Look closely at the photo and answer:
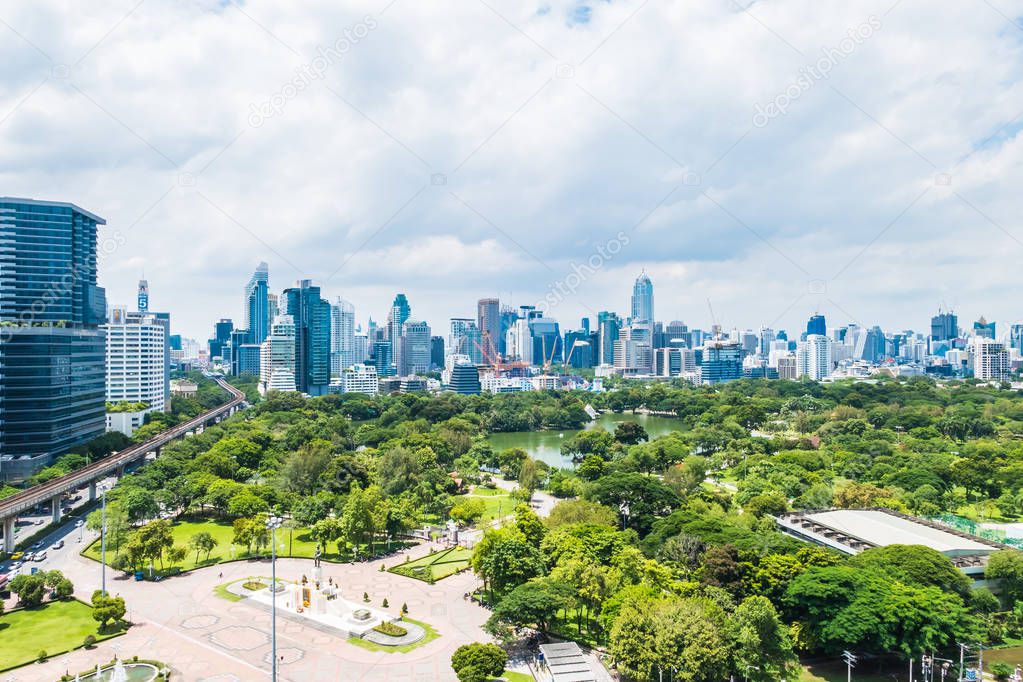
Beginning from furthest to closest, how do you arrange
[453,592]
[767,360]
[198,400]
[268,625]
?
[767,360] < [198,400] < [453,592] < [268,625]

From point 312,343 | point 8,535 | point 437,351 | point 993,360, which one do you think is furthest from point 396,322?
point 8,535

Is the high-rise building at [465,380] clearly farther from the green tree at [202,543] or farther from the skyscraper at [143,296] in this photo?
the green tree at [202,543]

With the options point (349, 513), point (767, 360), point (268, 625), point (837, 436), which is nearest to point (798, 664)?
point (268, 625)

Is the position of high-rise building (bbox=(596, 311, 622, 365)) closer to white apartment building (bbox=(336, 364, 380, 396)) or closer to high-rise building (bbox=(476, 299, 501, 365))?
high-rise building (bbox=(476, 299, 501, 365))

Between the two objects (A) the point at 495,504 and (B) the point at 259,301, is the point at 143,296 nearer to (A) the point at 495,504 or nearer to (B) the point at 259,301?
(B) the point at 259,301

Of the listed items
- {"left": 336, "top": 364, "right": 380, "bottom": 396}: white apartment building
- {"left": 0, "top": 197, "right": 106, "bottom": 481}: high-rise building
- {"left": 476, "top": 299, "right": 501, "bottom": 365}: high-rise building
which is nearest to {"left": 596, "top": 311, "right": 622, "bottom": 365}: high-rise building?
{"left": 476, "top": 299, "right": 501, "bottom": 365}: high-rise building

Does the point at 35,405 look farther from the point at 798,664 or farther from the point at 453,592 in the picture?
the point at 798,664
